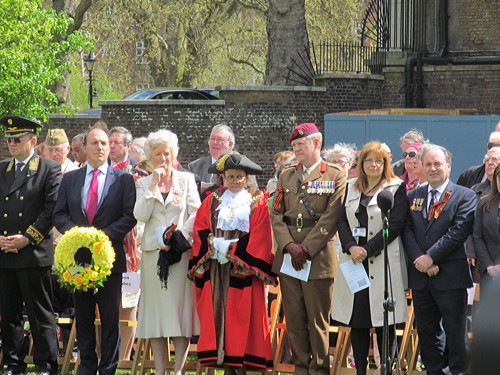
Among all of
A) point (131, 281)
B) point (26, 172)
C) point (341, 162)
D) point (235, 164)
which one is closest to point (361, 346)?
point (235, 164)

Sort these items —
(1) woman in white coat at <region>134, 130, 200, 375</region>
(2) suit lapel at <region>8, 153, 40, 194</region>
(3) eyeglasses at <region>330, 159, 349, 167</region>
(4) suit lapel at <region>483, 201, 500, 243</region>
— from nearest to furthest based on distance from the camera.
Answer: (4) suit lapel at <region>483, 201, 500, 243</region> → (1) woman in white coat at <region>134, 130, 200, 375</region> → (2) suit lapel at <region>8, 153, 40, 194</region> → (3) eyeglasses at <region>330, 159, 349, 167</region>

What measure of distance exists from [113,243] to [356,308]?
2.41 metres

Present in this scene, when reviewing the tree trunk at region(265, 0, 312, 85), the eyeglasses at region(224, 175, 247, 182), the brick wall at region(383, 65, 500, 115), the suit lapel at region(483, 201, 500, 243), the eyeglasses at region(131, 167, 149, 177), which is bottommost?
the suit lapel at region(483, 201, 500, 243)

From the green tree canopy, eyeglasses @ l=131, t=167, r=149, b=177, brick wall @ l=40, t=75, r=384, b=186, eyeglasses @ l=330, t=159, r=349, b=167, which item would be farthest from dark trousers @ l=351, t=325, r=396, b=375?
the green tree canopy

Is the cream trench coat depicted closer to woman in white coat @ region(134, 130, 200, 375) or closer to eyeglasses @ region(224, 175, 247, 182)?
eyeglasses @ region(224, 175, 247, 182)

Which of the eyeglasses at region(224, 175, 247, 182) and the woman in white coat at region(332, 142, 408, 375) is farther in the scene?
the eyeglasses at region(224, 175, 247, 182)

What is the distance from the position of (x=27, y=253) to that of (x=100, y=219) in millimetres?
874

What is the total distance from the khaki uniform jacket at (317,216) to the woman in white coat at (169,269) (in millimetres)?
882

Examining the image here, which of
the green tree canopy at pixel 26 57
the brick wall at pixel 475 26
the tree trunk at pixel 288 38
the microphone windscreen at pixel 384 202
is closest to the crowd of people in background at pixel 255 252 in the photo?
the microphone windscreen at pixel 384 202

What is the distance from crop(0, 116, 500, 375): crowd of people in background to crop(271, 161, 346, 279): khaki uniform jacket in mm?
13

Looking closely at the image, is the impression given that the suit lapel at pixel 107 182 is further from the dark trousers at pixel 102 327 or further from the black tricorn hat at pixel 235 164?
the black tricorn hat at pixel 235 164

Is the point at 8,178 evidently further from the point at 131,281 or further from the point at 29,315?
the point at 131,281

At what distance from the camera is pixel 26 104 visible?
2306cm

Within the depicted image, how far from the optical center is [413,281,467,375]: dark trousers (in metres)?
8.92
